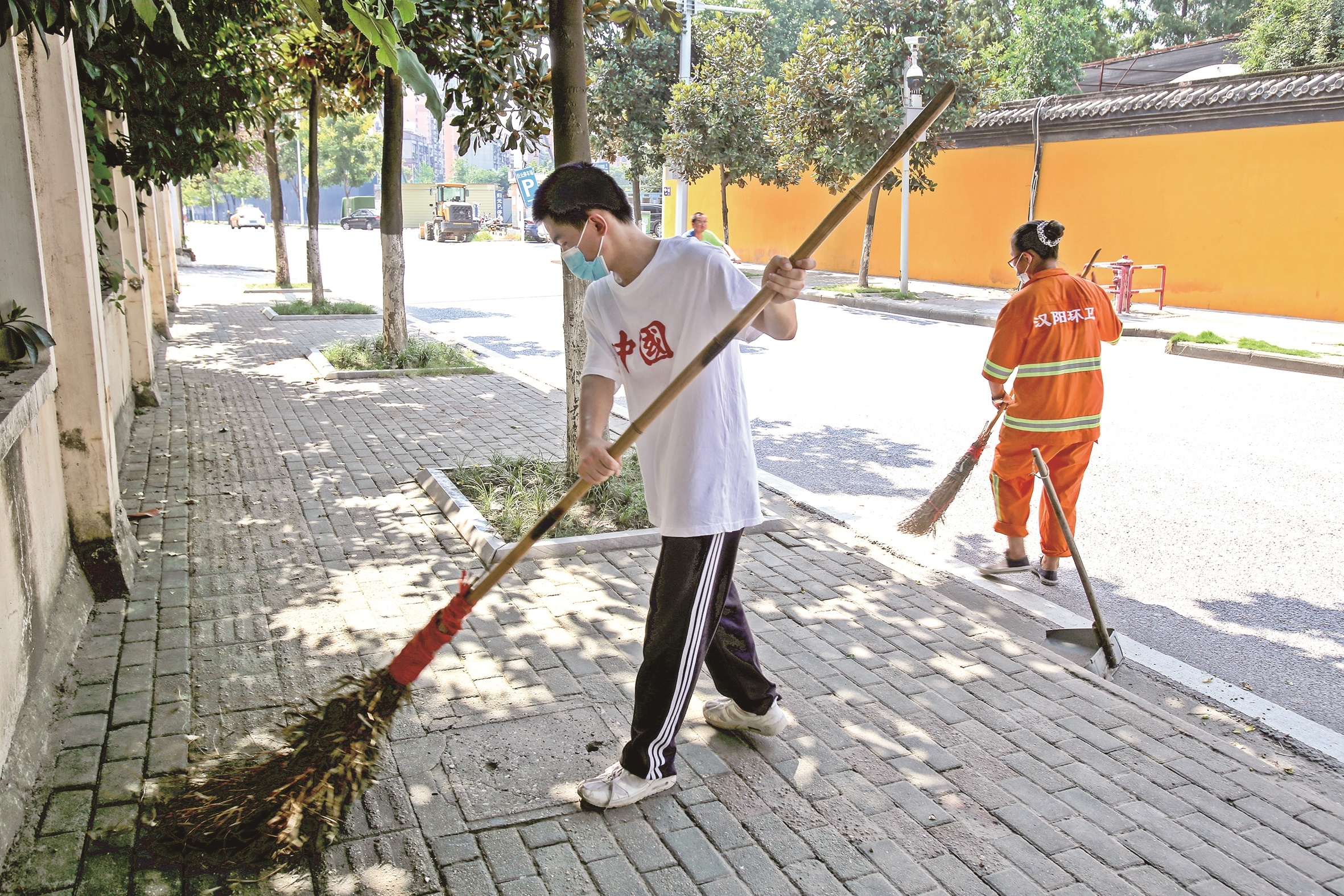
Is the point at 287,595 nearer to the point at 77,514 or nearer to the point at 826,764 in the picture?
the point at 77,514

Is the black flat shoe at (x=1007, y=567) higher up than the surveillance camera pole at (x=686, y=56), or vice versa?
the surveillance camera pole at (x=686, y=56)

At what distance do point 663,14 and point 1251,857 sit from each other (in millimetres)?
5250

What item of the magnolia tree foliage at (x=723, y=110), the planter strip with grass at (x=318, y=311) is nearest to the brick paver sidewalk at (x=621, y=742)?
the planter strip with grass at (x=318, y=311)

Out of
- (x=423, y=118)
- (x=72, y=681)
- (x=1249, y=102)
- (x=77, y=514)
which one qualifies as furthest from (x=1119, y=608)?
(x=423, y=118)

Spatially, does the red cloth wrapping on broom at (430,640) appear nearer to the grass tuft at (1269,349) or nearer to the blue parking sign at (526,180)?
the grass tuft at (1269,349)

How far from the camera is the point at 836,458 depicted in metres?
7.43

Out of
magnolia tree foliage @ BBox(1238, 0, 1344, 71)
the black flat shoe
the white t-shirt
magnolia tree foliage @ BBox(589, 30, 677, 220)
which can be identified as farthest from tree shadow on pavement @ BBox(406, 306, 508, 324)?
magnolia tree foliage @ BBox(1238, 0, 1344, 71)

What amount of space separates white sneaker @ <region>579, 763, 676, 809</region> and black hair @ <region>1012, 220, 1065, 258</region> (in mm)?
3151

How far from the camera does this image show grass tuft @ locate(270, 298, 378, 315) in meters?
15.8

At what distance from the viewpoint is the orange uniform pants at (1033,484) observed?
4.76 m

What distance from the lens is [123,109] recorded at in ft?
21.2

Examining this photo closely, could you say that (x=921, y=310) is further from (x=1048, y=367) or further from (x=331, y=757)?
(x=331, y=757)

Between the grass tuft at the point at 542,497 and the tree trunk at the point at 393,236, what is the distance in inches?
Result: 180

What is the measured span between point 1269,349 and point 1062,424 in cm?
914
